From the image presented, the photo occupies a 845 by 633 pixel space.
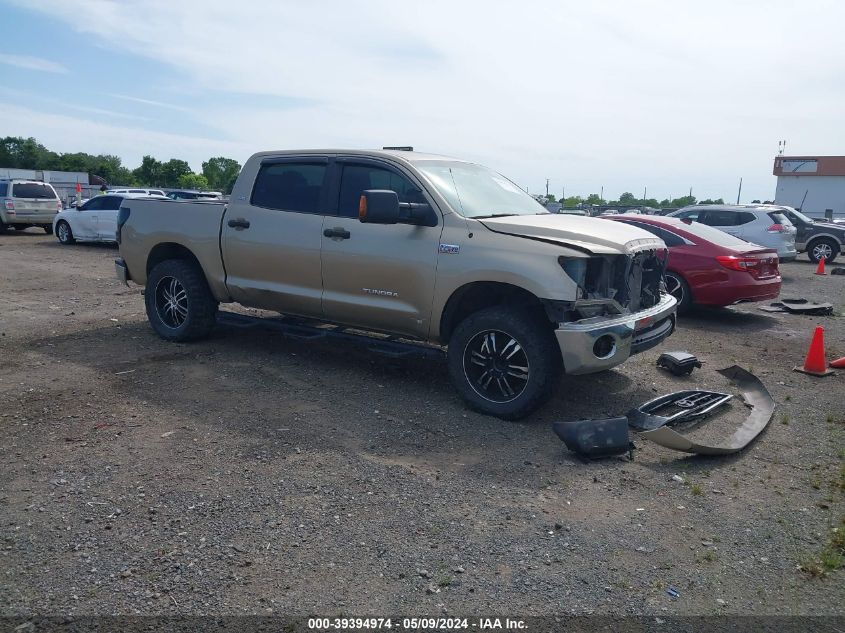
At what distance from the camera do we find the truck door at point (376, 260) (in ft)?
19.7

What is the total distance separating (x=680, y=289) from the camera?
10352 mm

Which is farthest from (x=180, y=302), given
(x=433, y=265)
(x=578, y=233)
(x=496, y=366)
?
(x=578, y=233)

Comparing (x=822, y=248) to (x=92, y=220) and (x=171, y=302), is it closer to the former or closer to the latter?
(x=171, y=302)

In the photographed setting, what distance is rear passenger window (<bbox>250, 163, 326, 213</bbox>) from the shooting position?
679 cm

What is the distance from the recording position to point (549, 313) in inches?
214

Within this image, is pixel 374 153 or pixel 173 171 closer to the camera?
pixel 374 153

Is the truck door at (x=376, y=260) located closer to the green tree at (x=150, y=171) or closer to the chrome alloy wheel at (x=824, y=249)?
the chrome alloy wheel at (x=824, y=249)

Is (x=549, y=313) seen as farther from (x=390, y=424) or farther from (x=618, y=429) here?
(x=390, y=424)

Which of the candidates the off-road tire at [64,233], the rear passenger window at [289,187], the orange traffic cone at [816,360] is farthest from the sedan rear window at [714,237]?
the off-road tire at [64,233]

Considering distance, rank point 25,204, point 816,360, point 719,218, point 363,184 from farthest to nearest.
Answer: point 25,204
point 719,218
point 816,360
point 363,184

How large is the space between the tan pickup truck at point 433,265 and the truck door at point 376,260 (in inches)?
0.5

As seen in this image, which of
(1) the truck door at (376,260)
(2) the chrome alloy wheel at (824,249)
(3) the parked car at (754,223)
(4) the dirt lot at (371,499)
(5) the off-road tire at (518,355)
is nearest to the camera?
(4) the dirt lot at (371,499)

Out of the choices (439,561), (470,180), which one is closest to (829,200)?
(470,180)

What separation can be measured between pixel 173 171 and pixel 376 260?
66216 mm
